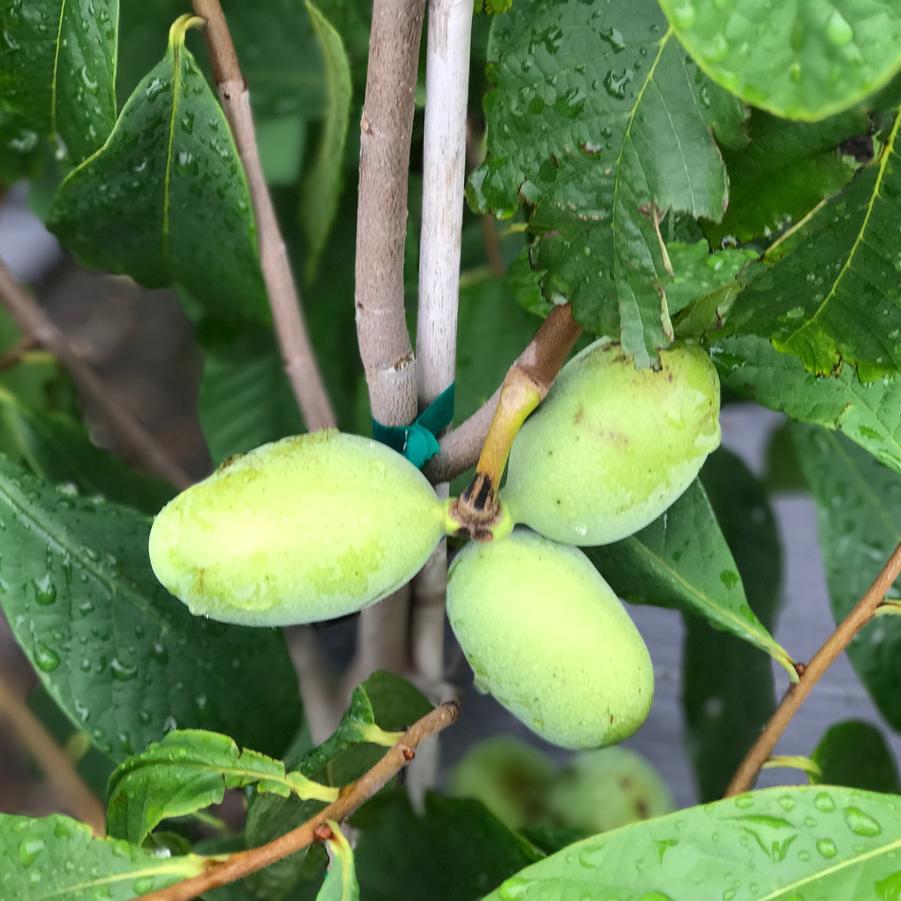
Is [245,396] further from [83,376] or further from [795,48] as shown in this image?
[795,48]

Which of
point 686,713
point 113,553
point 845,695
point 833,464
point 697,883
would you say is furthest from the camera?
point 845,695

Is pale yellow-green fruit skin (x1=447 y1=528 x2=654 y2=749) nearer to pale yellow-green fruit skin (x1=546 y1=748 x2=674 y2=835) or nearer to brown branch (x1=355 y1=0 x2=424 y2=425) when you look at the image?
brown branch (x1=355 y1=0 x2=424 y2=425)

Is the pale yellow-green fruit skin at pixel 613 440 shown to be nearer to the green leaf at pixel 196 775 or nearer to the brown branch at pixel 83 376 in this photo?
the green leaf at pixel 196 775

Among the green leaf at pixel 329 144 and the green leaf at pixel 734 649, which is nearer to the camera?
the green leaf at pixel 329 144

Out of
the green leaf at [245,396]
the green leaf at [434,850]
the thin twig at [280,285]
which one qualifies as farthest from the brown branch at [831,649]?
the green leaf at [245,396]

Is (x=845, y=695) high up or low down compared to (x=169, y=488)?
down

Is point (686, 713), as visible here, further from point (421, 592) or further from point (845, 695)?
point (421, 592)

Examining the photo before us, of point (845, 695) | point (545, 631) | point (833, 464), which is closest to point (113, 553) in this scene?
point (545, 631)
